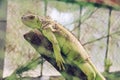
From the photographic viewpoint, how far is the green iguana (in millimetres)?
2871

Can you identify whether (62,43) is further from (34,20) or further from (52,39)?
(34,20)

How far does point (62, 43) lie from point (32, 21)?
266 millimetres

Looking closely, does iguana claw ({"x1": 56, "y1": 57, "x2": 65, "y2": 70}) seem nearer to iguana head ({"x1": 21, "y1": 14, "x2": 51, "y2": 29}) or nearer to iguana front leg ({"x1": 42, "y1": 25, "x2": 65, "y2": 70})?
iguana front leg ({"x1": 42, "y1": 25, "x2": 65, "y2": 70})

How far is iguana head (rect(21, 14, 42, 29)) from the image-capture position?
2.83 metres

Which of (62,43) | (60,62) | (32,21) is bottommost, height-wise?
(60,62)

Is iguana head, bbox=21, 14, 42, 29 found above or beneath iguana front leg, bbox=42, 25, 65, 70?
above

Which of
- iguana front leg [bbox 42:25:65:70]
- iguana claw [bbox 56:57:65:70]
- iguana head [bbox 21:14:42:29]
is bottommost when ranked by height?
iguana claw [bbox 56:57:65:70]

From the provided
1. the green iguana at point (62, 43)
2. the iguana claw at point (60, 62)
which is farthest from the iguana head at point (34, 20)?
the iguana claw at point (60, 62)

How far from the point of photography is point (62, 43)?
2.90m

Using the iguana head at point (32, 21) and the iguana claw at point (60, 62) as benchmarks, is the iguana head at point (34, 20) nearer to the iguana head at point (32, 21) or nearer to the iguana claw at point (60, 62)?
the iguana head at point (32, 21)

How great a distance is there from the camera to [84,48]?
2.95 metres

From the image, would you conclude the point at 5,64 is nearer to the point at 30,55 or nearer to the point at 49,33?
the point at 30,55

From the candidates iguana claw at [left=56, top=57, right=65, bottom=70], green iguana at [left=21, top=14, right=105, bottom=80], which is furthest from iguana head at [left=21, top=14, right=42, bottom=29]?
iguana claw at [left=56, top=57, right=65, bottom=70]

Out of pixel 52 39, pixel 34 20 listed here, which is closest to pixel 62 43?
Result: pixel 52 39
